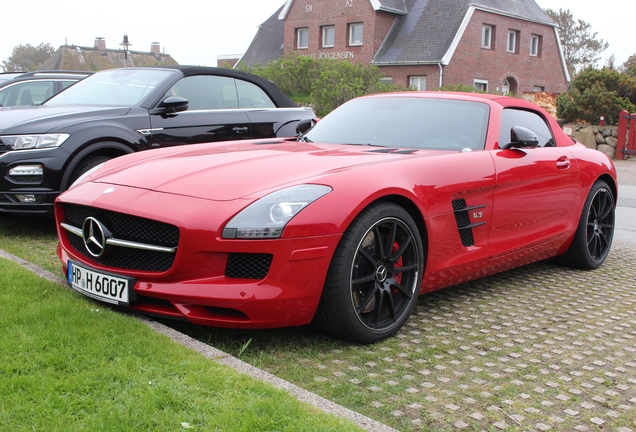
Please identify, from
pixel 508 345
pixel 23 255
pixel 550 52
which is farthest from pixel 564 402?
pixel 550 52

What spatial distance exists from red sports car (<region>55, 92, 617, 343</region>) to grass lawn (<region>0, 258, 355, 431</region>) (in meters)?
0.32

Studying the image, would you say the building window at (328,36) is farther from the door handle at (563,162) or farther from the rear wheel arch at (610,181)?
the door handle at (563,162)

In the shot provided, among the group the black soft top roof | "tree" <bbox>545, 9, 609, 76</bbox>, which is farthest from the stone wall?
"tree" <bbox>545, 9, 609, 76</bbox>

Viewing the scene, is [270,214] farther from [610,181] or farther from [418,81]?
[418,81]

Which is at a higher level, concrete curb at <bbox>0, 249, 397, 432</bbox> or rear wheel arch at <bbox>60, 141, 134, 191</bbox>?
rear wheel arch at <bbox>60, 141, 134, 191</bbox>

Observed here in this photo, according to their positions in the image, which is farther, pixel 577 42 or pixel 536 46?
pixel 577 42

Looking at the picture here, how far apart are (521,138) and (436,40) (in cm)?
3194

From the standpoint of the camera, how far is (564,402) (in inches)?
126

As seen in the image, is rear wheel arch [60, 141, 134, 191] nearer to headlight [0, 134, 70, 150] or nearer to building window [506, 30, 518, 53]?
headlight [0, 134, 70, 150]

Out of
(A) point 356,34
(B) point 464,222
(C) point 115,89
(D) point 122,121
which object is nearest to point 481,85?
(A) point 356,34

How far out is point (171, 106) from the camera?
686 centimetres

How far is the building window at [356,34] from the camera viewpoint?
37.7 meters

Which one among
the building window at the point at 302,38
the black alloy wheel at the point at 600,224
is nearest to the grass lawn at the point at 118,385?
the black alloy wheel at the point at 600,224

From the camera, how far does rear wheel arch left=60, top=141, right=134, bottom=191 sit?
620 cm
